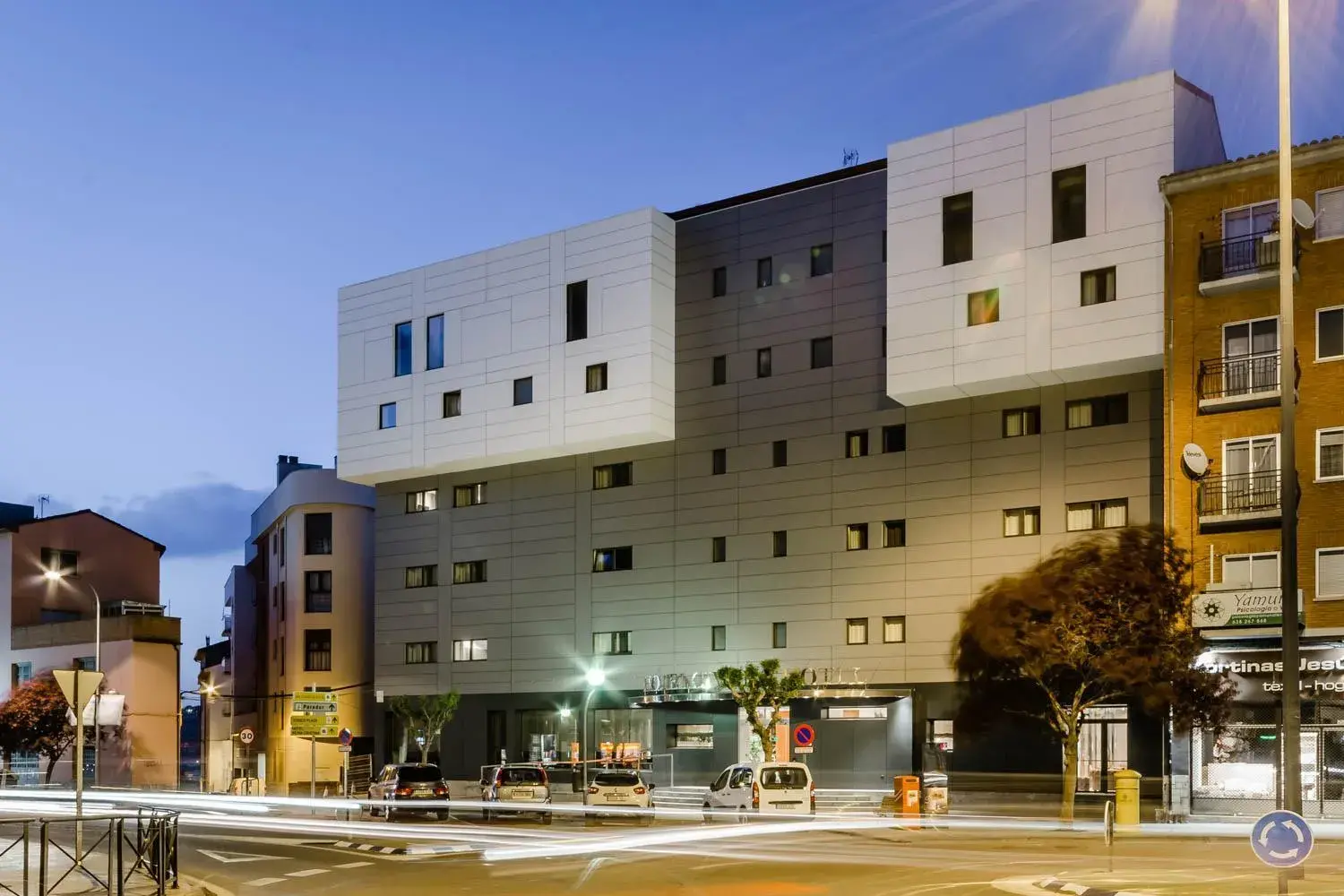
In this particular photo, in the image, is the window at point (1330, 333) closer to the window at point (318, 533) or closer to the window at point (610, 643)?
the window at point (610, 643)

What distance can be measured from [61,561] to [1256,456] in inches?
2703

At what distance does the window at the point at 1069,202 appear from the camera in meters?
48.4

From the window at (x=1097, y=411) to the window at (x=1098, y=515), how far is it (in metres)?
2.46

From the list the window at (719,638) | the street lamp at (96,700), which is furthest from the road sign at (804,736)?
the street lamp at (96,700)

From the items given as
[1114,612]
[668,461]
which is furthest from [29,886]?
[668,461]

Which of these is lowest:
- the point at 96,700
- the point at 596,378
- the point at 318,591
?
the point at 96,700

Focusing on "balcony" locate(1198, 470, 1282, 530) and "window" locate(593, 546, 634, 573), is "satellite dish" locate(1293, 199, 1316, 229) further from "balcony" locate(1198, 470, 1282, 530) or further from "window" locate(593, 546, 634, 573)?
"window" locate(593, 546, 634, 573)

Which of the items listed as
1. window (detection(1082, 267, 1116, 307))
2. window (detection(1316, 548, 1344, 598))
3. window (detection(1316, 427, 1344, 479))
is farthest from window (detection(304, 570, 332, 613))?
window (detection(1316, 427, 1344, 479))

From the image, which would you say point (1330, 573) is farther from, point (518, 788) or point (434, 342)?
point (434, 342)

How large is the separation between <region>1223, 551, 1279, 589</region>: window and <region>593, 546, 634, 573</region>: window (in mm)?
23931

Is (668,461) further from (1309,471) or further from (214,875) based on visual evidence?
(214,875)

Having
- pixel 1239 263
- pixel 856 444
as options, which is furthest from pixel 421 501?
pixel 1239 263

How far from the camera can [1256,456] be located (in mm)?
42312

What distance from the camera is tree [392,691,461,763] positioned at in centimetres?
6359
